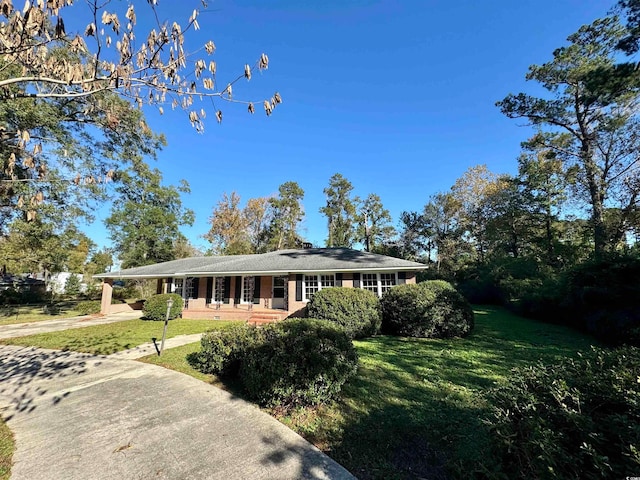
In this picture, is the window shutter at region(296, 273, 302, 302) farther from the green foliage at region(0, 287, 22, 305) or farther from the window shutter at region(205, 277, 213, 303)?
the green foliage at region(0, 287, 22, 305)

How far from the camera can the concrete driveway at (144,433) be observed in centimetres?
305

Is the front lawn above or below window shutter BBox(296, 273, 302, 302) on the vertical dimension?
below

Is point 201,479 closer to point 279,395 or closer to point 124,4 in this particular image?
point 279,395

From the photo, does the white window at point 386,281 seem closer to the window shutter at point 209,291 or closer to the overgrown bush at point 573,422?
the window shutter at point 209,291

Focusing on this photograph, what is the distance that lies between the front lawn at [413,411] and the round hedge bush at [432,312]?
154 cm

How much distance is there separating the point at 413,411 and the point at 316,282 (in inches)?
426

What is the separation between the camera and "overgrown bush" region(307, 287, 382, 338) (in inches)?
387

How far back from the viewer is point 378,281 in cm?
1421

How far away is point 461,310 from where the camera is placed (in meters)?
10.2

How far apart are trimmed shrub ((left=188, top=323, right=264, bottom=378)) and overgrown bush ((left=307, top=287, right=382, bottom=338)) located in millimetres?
4166

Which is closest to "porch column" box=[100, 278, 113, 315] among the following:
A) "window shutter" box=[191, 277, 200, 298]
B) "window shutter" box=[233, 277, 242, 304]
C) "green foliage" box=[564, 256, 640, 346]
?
"window shutter" box=[191, 277, 200, 298]

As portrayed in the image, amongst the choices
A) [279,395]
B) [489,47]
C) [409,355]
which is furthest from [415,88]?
[279,395]

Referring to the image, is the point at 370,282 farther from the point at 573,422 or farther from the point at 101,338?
the point at 573,422

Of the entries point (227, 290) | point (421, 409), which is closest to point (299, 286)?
point (227, 290)
